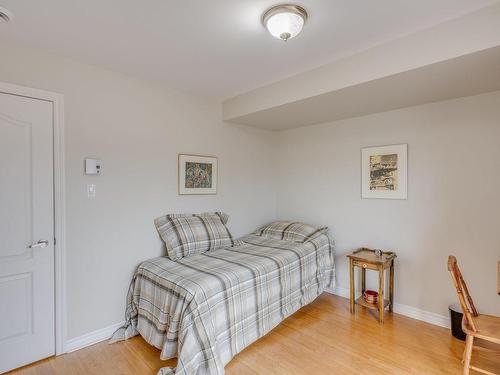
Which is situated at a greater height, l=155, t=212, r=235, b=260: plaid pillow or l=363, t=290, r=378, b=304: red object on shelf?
l=155, t=212, r=235, b=260: plaid pillow

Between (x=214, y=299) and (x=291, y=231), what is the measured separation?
1612 millimetres

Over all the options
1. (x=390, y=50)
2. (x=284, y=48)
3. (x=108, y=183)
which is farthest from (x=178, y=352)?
(x=390, y=50)

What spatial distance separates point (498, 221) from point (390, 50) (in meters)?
1.75

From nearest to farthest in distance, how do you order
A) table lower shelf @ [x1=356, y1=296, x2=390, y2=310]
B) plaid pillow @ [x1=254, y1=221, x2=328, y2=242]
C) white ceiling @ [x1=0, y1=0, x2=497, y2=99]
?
white ceiling @ [x1=0, y1=0, x2=497, y2=99], table lower shelf @ [x1=356, y1=296, x2=390, y2=310], plaid pillow @ [x1=254, y1=221, x2=328, y2=242]

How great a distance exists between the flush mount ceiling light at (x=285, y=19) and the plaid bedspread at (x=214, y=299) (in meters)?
1.75

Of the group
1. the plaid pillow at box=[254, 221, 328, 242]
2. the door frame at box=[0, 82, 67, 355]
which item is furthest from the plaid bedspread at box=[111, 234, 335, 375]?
the door frame at box=[0, 82, 67, 355]

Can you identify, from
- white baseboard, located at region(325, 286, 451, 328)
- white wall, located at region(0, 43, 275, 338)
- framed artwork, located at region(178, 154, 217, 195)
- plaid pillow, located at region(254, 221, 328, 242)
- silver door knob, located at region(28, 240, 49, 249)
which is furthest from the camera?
plaid pillow, located at region(254, 221, 328, 242)

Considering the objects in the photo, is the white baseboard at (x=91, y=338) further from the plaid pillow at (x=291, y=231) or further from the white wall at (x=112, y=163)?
the plaid pillow at (x=291, y=231)

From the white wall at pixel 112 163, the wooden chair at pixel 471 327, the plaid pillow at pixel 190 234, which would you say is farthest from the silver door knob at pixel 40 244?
the wooden chair at pixel 471 327

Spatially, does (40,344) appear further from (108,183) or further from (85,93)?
(85,93)

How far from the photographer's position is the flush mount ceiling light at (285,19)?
1.60 meters

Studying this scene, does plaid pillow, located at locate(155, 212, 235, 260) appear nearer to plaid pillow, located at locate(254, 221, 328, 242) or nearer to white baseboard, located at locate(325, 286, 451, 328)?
plaid pillow, located at locate(254, 221, 328, 242)

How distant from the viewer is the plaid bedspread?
184cm

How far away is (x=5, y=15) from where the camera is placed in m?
1.64
